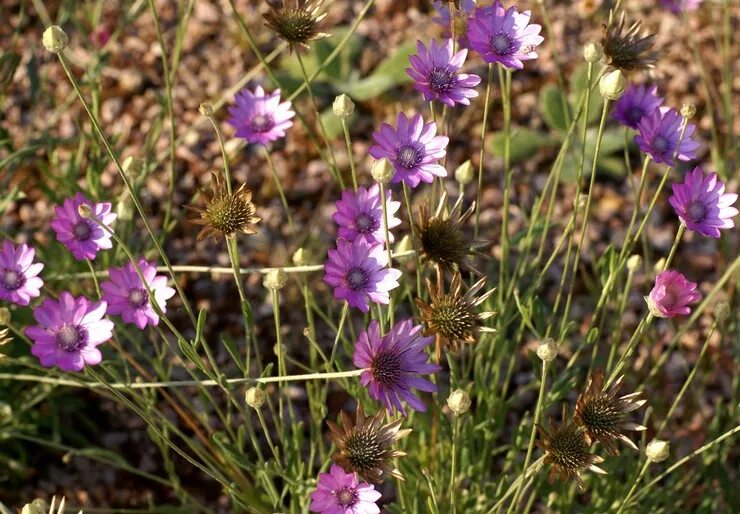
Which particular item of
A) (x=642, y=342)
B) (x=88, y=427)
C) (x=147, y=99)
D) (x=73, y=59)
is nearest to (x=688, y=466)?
(x=642, y=342)

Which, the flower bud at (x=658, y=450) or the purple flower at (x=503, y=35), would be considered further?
the purple flower at (x=503, y=35)

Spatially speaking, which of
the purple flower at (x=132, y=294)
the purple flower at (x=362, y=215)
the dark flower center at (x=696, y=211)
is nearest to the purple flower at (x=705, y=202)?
the dark flower center at (x=696, y=211)

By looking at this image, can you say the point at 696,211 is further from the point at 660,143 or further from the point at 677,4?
the point at 677,4

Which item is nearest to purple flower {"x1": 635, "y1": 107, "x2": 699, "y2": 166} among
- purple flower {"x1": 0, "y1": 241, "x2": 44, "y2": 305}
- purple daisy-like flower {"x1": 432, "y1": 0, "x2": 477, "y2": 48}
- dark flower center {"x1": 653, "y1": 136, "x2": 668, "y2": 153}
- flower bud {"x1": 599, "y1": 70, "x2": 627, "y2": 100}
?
dark flower center {"x1": 653, "y1": 136, "x2": 668, "y2": 153}

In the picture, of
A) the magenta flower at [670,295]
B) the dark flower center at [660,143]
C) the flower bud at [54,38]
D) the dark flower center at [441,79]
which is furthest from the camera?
the dark flower center at [660,143]

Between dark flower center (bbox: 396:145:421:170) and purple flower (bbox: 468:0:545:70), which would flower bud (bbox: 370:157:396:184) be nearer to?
dark flower center (bbox: 396:145:421:170)

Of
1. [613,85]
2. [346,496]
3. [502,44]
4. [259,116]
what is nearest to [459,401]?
[346,496]

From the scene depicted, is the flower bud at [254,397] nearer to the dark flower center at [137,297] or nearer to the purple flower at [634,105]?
the dark flower center at [137,297]

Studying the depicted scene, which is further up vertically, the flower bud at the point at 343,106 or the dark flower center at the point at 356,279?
the flower bud at the point at 343,106

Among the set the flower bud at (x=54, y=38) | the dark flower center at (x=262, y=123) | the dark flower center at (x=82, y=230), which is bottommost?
the dark flower center at (x=82, y=230)
